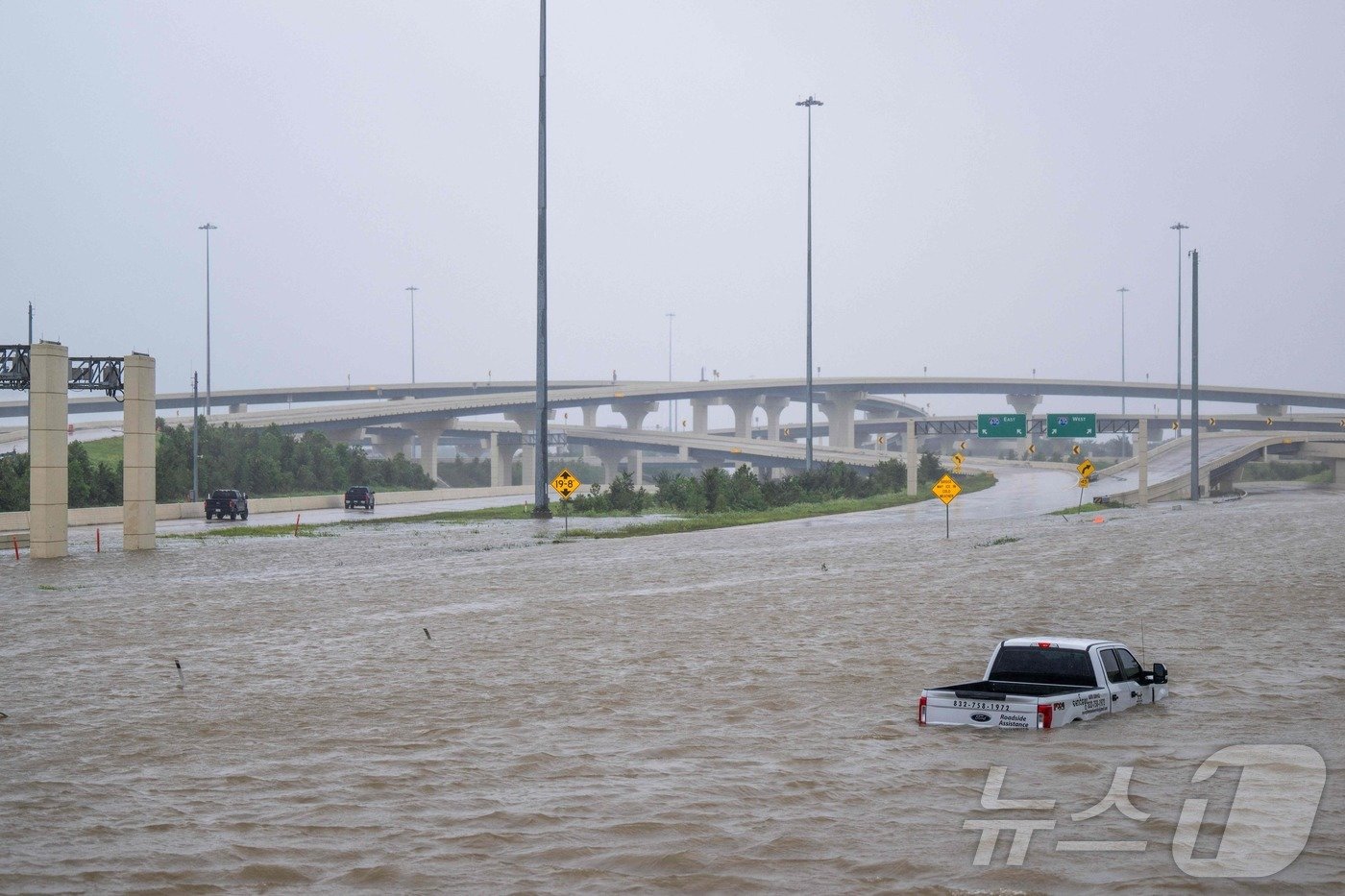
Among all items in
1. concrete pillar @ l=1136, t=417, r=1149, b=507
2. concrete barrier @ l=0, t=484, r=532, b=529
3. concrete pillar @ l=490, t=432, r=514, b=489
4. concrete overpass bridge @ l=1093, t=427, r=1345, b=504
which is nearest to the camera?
concrete barrier @ l=0, t=484, r=532, b=529

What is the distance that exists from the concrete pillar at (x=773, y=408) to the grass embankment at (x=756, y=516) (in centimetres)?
8286

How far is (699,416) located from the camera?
17350 centimetres

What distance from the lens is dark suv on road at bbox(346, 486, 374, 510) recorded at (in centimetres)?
7925

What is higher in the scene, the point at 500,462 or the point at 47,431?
the point at 47,431

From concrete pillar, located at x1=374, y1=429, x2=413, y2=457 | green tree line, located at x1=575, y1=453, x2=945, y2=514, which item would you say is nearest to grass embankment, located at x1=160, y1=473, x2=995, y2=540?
green tree line, located at x1=575, y1=453, x2=945, y2=514

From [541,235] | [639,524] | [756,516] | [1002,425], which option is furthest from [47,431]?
[1002,425]

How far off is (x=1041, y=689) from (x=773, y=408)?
164337 millimetres

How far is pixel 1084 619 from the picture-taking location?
86.8 ft

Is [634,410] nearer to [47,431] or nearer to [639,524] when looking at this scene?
[639,524]

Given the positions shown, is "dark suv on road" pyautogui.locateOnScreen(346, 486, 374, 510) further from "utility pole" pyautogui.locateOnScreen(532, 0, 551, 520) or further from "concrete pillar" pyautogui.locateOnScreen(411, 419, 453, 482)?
"concrete pillar" pyautogui.locateOnScreen(411, 419, 453, 482)

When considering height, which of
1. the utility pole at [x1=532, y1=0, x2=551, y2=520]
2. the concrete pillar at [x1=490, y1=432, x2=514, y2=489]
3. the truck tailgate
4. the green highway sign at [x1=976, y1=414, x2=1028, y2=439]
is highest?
the utility pole at [x1=532, y1=0, x2=551, y2=520]

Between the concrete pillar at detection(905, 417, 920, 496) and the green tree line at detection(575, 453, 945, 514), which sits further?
the concrete pillar at detection(905, 417, 920, 496)

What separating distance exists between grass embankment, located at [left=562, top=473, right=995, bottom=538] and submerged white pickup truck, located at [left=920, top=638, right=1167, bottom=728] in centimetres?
3603

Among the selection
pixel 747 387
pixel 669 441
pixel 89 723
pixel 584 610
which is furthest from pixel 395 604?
pixel 747 387
